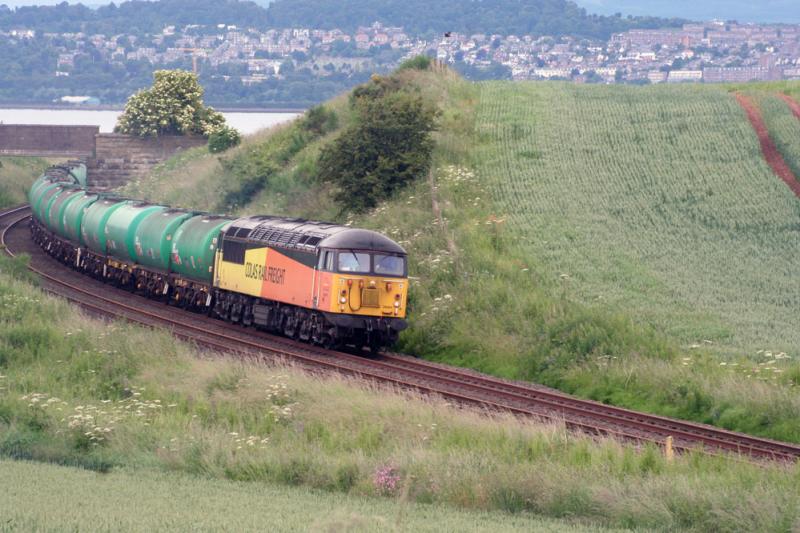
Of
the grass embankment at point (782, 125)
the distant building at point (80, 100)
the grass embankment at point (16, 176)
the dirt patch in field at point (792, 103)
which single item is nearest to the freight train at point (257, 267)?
the grass embankment at point (782, 125)

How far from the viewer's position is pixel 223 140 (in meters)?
75.3

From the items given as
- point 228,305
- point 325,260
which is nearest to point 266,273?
point 325,260

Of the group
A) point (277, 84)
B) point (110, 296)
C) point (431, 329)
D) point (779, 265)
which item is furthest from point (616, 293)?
point (277, 84)

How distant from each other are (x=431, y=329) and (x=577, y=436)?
45.0ft

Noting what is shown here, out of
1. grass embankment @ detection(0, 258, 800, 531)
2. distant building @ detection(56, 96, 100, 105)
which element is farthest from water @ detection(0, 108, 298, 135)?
grass embankment @ detection(0, 258, 800, 531)

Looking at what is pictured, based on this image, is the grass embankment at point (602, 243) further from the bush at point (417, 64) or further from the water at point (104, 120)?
the water at point (104, 120)

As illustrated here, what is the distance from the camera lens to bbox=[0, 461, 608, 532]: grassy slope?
13078mm

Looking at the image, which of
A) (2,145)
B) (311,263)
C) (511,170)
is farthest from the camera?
(2,145)

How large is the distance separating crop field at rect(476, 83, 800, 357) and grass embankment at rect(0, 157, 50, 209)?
111 ft

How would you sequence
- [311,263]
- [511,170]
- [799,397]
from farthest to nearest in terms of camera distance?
[511,170] → [311,263] → [799,397]

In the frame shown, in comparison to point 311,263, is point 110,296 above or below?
below

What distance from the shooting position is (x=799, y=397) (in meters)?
22.0

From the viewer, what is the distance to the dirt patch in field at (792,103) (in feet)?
194

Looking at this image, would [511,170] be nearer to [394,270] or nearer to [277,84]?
[394,270]
